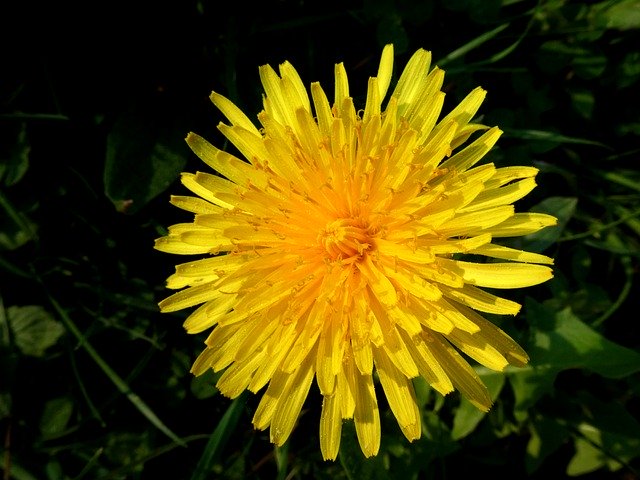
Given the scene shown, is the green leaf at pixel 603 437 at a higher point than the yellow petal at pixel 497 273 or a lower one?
lower

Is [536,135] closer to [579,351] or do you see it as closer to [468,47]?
[468,47]

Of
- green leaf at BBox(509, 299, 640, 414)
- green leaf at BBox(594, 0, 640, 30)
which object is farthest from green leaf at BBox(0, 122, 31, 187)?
green leaf at BBox(594, 0, 640, 30)

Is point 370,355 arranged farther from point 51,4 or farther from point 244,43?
point 51,4

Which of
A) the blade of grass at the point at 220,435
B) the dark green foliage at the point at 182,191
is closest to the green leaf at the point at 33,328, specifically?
the dark green foliage at the point at 182,191

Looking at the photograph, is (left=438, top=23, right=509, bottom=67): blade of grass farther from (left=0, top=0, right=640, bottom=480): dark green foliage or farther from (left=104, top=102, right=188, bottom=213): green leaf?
(left=104, top=102, right=188, bottom=213): green leaf

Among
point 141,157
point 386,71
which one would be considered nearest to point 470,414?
point 386,71

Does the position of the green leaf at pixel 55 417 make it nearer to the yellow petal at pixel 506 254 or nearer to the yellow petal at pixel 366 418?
the yellow petal at pixel 366 418
